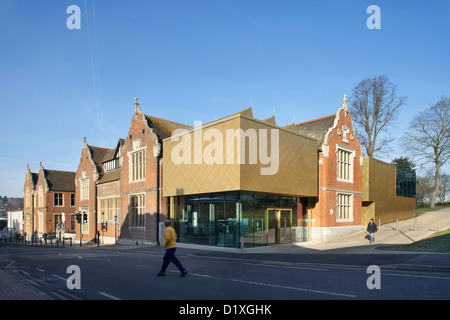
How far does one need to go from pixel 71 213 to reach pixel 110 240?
21.7 metres

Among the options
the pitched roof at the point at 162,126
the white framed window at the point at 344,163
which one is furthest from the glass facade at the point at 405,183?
the pitched roof at the point at 162,126

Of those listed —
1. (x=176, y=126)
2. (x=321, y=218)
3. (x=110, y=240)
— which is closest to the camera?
(x=321, y=218)

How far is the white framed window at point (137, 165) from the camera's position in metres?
29.9

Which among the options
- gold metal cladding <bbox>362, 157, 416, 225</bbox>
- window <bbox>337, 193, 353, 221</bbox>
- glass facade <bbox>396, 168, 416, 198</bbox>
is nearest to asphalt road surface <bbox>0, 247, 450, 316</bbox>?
window <bbox>337, 193, 353, 221</bbox>

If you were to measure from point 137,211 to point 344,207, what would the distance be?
56.3 ft

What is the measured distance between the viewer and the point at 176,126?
3203 centimetres

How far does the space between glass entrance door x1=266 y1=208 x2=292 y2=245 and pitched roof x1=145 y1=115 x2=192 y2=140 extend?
36.3 feet

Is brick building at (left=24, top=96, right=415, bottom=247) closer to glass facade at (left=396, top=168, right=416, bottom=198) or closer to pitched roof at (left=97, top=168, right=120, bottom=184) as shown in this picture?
pitched roof at (left=97, top=168, right=120, bottom=184)

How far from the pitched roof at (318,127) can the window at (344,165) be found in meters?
1.91

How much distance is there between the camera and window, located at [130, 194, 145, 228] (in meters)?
29.7
